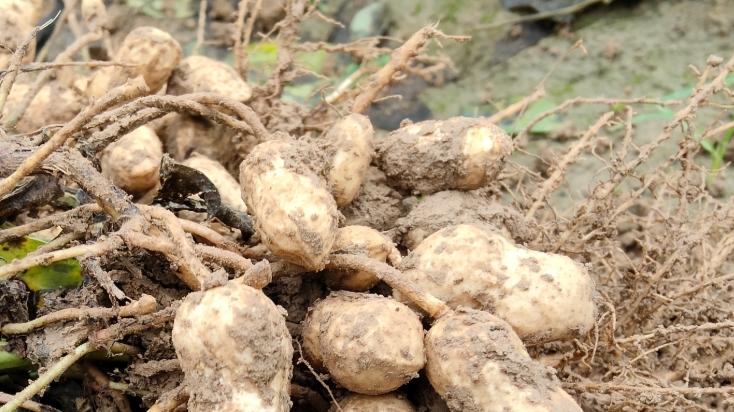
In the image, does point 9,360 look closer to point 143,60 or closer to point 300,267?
point 300,267

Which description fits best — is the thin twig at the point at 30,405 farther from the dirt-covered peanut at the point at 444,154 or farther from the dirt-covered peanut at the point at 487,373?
the dirt-covered peanut at the point at 444,154

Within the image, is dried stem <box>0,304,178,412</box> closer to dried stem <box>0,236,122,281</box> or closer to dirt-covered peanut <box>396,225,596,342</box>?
dried stem <box>0,236,122,281</box>

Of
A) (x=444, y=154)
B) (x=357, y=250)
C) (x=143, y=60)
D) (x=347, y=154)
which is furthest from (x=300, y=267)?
(x=143, y=60)

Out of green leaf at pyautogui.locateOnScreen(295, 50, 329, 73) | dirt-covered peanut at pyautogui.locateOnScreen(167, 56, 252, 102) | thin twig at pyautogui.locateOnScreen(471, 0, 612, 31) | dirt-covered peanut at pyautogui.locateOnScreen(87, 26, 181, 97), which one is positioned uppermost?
dirt-covered peanut at pyautogui.locateOnScreen(87, 26, 181, 97)

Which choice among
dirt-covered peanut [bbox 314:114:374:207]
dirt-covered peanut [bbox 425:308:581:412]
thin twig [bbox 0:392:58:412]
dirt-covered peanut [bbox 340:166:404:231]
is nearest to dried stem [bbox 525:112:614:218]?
dirt-covered peanut [bbox 340:166:404:231]

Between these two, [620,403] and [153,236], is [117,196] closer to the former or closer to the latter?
[153,236]

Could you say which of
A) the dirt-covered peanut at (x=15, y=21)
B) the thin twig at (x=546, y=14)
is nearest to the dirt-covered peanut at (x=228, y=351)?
the dirt-covered peanut at (x=15, y=21)
